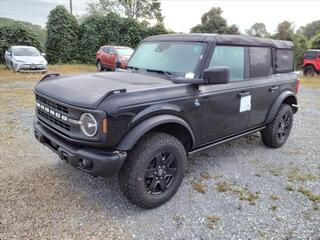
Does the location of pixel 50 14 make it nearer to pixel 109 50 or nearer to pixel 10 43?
pixel 10 43

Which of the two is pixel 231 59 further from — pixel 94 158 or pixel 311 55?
pixel 311 55

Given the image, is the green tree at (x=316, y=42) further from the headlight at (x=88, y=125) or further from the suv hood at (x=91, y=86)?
the headlight at (x=88, y=125)

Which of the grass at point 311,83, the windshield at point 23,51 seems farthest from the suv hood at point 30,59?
the grass at point 311,83

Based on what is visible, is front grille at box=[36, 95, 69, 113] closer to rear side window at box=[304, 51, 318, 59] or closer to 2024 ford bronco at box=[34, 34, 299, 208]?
2024 ford bronco at box=[34, 34, 299, 208]

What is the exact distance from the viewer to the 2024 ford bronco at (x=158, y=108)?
8.47ft

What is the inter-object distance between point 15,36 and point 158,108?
713 inches

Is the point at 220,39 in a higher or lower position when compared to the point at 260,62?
higher

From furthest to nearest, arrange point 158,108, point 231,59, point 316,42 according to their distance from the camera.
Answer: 1. point 316,42
2. point 231,59
3. point 158,108

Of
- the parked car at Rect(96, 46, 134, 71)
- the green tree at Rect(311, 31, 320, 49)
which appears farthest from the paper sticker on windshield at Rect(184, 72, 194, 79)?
the green tree at Rect(311, 31, 320, 49)

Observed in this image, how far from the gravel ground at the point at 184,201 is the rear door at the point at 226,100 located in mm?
612

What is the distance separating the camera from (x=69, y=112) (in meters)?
2.69

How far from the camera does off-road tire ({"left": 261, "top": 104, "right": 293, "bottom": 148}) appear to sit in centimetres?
461

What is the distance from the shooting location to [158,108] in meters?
2.81

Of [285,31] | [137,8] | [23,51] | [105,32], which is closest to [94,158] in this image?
[23,51]
